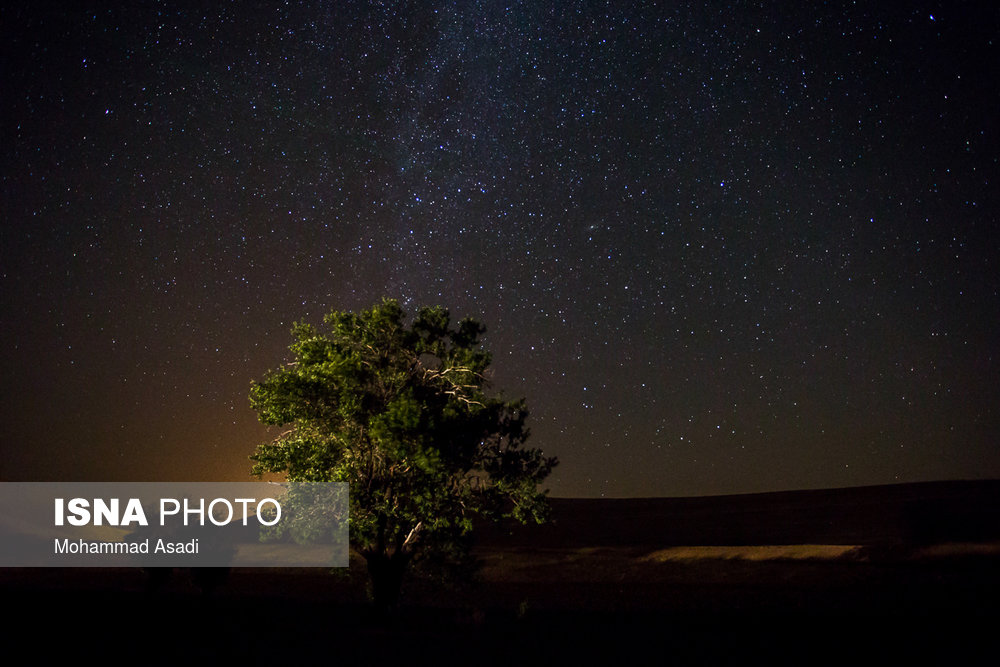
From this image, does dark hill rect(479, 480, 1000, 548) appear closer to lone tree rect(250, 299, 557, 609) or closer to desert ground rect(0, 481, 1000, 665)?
desert ground rect(0, 481, 1000, 665)

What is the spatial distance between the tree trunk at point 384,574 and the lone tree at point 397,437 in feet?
0.10

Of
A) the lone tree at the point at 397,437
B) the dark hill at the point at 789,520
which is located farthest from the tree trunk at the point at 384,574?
the dark hill at the point at 789,520

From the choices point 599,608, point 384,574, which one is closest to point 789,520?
point 599,608

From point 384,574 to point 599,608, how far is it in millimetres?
10463

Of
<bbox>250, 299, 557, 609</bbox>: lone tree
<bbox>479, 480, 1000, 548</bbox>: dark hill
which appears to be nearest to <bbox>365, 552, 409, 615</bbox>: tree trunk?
<bbox>250, 299, 557, 609</bbox>: lone tree

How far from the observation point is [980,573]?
30.3m

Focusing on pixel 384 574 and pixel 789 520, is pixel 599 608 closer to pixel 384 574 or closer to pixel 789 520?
pixel 384 574

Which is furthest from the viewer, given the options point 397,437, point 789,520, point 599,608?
point 789,520

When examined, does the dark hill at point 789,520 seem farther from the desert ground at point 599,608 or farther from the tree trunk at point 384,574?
the tree trunk at point 384,574

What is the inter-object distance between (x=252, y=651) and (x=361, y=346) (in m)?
7.65

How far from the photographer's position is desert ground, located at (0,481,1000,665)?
14148mm

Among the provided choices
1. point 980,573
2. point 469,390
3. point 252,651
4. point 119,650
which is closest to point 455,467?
point 469,390

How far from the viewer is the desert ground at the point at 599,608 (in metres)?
14.1

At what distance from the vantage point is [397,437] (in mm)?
16328
